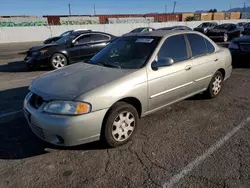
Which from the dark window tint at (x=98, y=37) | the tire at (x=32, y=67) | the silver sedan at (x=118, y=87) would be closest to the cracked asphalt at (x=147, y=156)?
A: the silver sedan at (x=118, y=87)

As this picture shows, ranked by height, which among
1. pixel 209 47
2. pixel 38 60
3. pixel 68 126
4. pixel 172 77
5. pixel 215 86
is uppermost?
pixel 209 47

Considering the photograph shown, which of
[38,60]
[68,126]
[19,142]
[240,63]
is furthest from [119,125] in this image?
[240,63]

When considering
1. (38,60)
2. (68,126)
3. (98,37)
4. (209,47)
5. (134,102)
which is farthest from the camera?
(98,37)

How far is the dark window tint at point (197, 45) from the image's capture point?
4.49m

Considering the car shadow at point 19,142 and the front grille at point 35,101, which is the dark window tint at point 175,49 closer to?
the car shadow at point 19,142

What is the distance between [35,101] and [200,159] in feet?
7.90

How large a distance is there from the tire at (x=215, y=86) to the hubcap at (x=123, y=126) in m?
2.37

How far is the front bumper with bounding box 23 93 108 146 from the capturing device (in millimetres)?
2848

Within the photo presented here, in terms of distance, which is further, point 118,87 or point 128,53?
point 128,53

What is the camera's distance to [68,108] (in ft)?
9.44

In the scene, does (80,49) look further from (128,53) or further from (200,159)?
(200,159)

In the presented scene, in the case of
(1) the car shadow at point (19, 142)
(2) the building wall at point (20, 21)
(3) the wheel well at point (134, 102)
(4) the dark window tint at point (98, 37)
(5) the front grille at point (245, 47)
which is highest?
(2) the building wall at point (20, 21)

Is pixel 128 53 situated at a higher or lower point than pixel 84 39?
higher

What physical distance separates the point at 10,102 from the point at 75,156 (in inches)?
118
